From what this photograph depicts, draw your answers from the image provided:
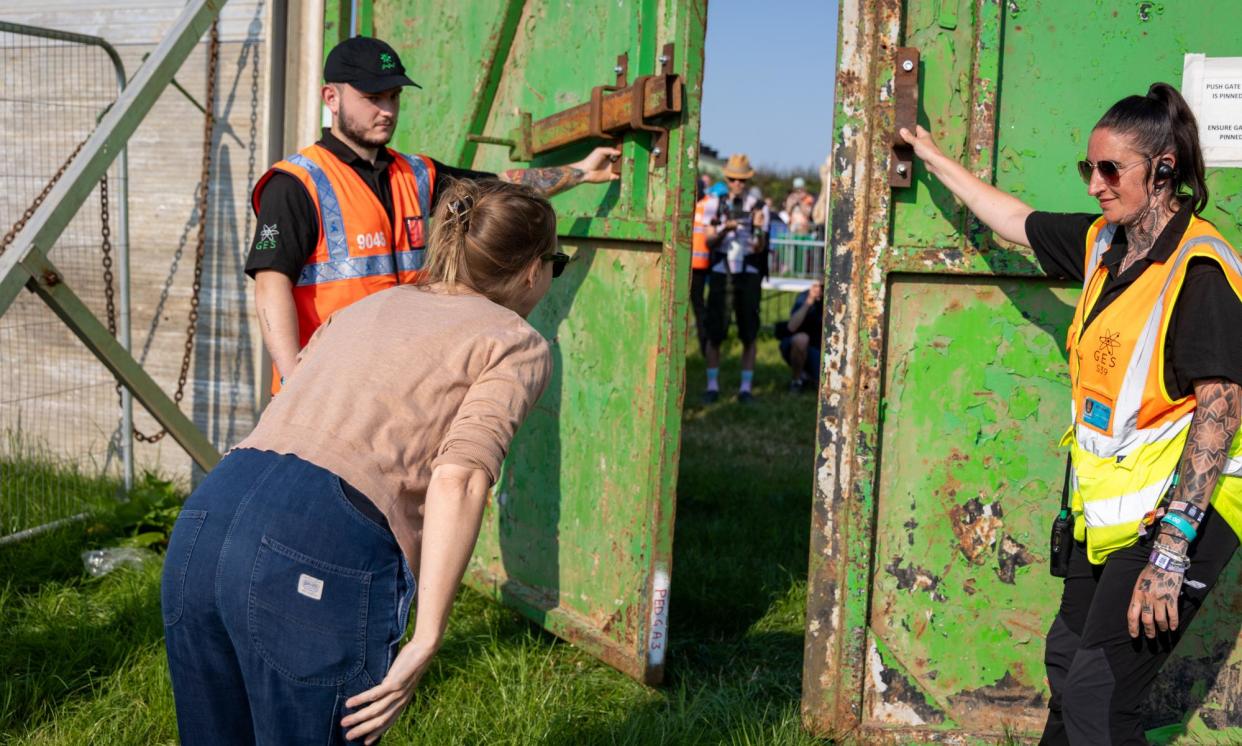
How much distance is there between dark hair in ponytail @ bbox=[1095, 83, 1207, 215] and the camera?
274 centimetres

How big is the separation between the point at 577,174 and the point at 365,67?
77cm

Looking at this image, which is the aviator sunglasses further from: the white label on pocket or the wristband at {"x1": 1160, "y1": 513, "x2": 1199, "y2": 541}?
the white label on pocket

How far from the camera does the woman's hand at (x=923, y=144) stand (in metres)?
3.29

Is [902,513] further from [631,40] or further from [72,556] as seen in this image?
[72,556]

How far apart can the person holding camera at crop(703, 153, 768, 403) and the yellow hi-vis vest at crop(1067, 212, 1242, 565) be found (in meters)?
7.68

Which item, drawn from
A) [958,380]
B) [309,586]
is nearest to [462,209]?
[309,586]

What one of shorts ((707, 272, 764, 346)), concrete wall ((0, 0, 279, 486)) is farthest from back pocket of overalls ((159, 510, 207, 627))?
shorts ((707, 272, 764, 346))

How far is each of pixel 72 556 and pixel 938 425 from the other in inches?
144

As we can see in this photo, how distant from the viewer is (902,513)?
3.58m

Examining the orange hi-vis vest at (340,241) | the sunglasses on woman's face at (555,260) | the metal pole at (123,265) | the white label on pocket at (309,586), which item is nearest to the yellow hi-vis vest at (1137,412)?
the sunglasses on woman's face at (555,260)

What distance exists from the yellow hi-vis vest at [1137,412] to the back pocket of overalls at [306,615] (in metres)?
1.73

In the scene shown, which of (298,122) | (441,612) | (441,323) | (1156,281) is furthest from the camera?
(298,122)

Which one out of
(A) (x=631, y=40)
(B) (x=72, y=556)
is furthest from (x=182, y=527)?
(B) (x=72, y=556)

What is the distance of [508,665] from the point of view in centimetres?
403
